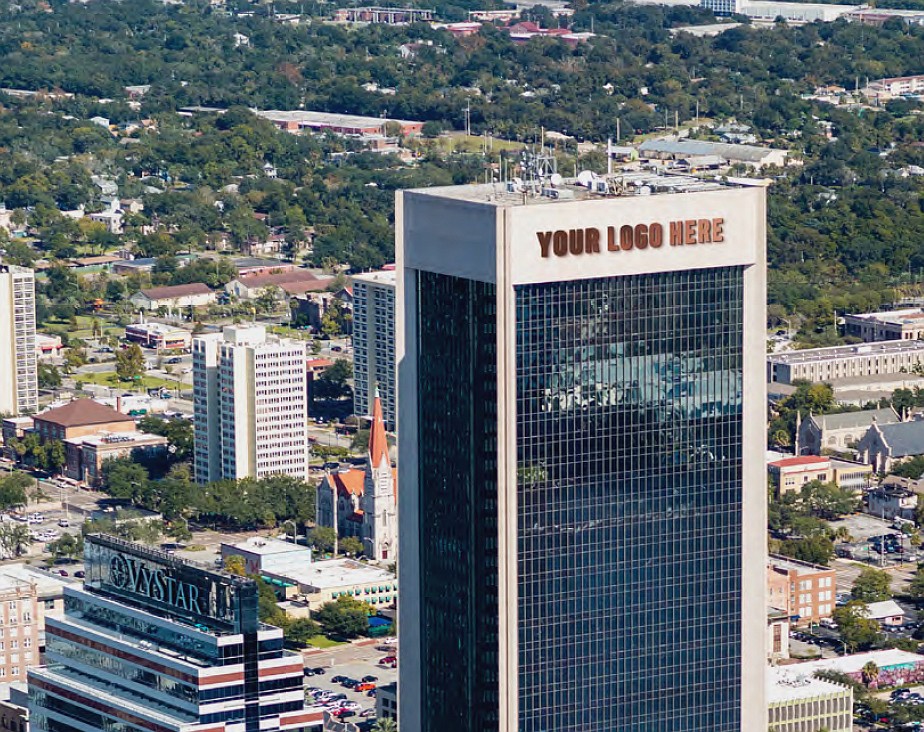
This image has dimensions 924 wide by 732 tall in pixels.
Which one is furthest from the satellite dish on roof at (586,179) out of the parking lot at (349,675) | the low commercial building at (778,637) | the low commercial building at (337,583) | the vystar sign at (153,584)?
the low commercial building at (337,583)

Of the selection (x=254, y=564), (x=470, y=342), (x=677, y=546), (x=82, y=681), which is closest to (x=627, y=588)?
(x=677, y=546)

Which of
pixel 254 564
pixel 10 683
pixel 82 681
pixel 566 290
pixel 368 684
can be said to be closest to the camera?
pixel 566 290

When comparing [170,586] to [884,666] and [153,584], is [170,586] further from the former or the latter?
[884,666]

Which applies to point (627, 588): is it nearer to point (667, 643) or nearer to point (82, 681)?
point (667, 643)

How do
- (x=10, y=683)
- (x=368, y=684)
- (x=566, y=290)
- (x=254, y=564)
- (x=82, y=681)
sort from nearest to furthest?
(x=566, y=290)
(x=82, y=681)
(x=10, y=683)
(x=368, y=684)
(x=254, y=564)

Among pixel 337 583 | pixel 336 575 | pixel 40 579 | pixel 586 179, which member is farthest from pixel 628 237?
pixel 336 575
